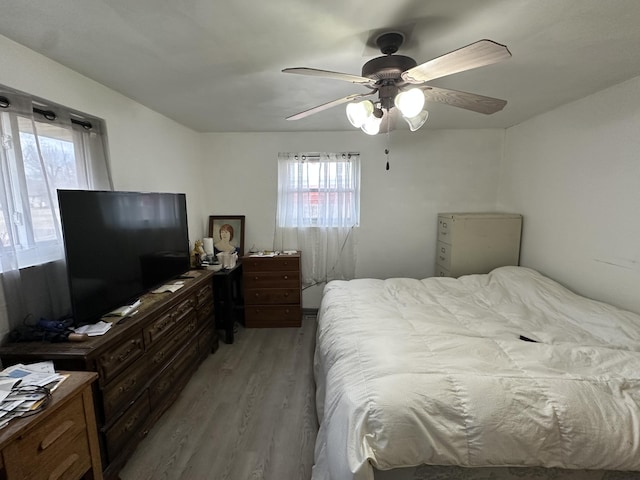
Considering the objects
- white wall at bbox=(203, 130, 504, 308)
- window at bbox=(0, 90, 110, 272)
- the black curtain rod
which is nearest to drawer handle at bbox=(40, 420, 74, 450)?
window at bbox=(0, 90, 110, 272)

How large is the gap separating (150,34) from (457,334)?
230 centimetres

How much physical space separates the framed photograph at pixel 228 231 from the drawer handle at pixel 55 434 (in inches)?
101

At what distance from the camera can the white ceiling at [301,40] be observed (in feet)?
4.04

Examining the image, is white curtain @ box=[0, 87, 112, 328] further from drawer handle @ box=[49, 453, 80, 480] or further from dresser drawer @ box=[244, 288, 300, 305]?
dresser drawer @ box=[244, 288, 300, 305]

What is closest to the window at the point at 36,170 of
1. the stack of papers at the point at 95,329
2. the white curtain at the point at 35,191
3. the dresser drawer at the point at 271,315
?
the white curtain at the point at 35,191

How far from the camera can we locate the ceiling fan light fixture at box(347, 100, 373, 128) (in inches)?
62.5

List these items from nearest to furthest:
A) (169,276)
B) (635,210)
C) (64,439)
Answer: (64,439) → (635,210) → (169,276)

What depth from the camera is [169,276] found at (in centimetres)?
246

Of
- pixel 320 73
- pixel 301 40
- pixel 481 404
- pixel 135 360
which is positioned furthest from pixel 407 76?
pixel 135 360

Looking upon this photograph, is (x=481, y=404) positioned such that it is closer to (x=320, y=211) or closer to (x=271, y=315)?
(x=271, y=315)

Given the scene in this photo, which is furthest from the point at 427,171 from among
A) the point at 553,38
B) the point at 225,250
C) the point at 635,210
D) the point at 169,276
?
the point at 169,276

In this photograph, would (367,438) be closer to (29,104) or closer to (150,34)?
(150,34)

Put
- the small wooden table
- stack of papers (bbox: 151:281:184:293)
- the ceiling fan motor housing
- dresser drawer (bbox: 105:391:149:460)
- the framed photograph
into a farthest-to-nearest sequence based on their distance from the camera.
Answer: the framed photograph → the small wooden table → stack of papers (bbox: 151:281:184:293) → dresser drawer (bbox: 105:391:149:460) → the ceiling fan motor housing

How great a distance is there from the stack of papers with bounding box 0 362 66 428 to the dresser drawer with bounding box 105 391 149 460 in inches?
20.0
